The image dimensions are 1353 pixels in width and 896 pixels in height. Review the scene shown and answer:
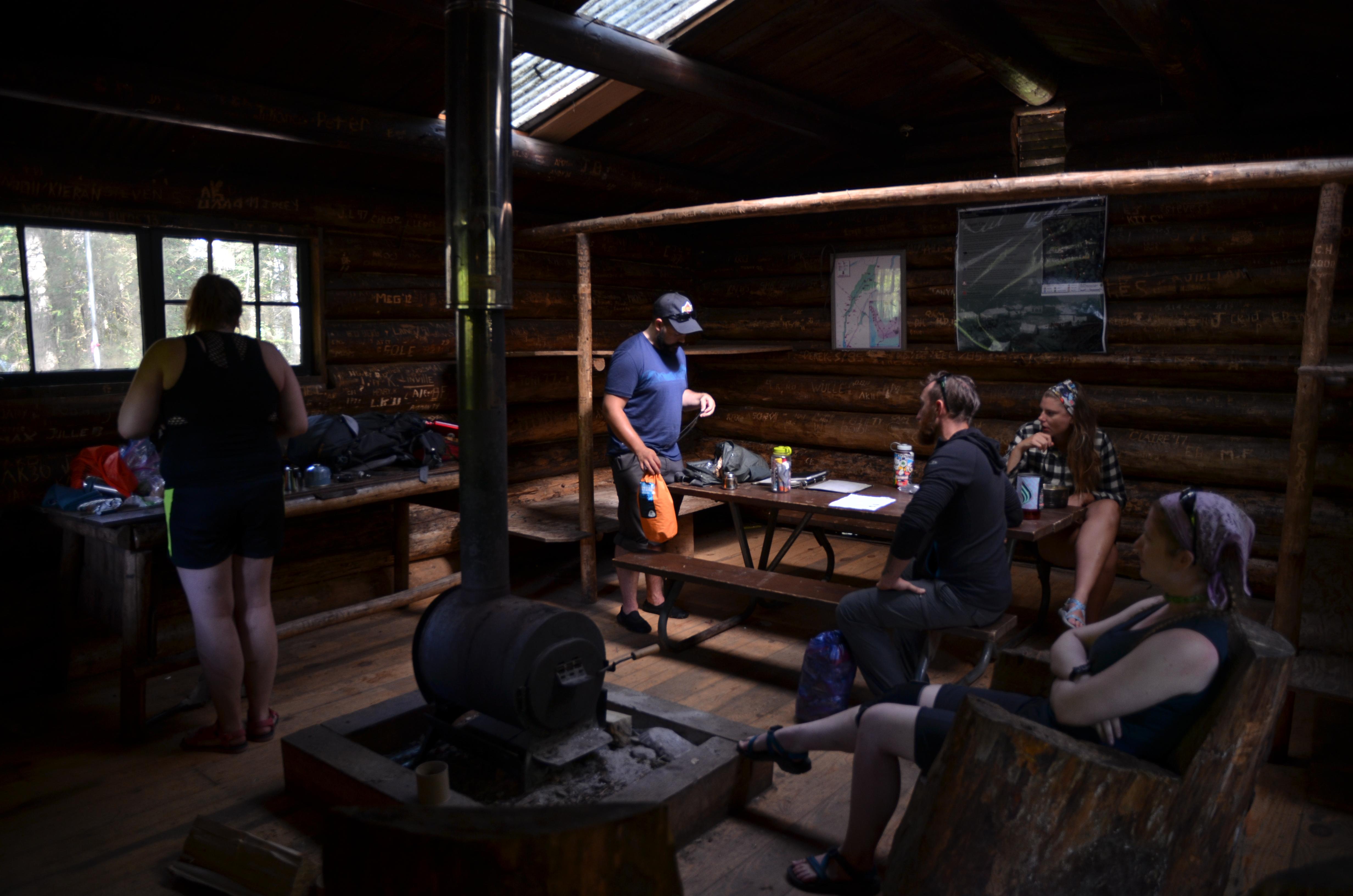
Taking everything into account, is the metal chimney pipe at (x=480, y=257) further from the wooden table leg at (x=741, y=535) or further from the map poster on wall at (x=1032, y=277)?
the map poster on wall at (x=1032, y=277)

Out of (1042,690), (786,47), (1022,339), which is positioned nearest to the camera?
(1042,690)

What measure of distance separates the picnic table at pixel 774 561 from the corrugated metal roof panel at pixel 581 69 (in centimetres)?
287

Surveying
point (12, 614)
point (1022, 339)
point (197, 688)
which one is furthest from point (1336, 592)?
point (12, 614)

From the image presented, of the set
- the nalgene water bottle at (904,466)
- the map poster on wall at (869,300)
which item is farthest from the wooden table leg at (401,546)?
the map poster on wall at (869,300)

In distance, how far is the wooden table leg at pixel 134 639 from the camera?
4328 mm

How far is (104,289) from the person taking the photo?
523 centimetres

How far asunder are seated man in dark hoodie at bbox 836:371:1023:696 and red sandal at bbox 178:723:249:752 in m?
2.96

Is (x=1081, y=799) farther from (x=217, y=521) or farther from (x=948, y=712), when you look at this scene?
(x=217, y=521)

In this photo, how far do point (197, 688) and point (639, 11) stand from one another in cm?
480

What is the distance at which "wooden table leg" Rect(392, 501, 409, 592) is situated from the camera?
254 inches

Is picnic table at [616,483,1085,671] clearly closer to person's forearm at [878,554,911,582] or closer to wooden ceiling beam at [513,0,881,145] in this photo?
person's forearm at [878,554,911,582]

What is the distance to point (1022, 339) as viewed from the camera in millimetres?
7422

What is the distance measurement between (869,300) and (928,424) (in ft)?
13.5

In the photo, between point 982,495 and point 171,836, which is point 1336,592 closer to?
point 982,495
